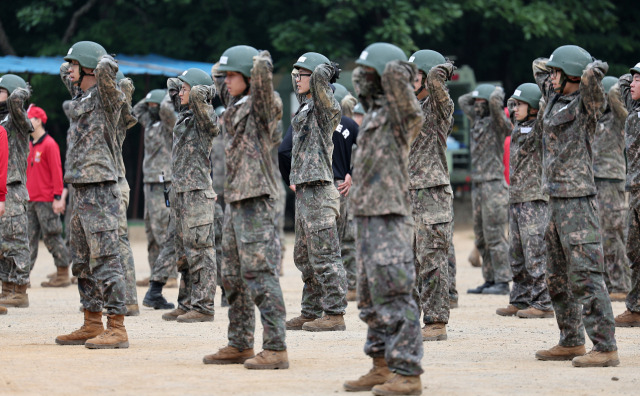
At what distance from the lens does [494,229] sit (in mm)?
13703

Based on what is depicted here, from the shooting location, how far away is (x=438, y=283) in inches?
370

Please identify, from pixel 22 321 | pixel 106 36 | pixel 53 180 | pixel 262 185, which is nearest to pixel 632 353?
pixel 262 185

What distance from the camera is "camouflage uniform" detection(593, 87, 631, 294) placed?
12.7 metres

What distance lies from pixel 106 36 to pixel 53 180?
10352 millimetres

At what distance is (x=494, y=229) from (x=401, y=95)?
7.03m

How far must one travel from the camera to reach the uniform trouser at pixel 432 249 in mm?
9406

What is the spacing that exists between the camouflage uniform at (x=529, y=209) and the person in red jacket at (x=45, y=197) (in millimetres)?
6329

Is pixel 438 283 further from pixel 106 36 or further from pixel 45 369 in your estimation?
pixel 106 36

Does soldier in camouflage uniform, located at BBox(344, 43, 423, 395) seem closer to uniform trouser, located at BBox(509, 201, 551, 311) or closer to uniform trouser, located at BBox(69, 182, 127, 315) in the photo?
uniform trouser, located at BBox(69, 182, 127, 315)

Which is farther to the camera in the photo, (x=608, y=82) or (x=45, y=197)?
(x=45, y=197)

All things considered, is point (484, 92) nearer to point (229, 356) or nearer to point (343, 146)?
point (343, 146)

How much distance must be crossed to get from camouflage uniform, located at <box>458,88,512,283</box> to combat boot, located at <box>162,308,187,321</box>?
454 centimetres

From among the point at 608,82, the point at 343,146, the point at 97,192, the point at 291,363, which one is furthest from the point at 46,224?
the point at 608,82

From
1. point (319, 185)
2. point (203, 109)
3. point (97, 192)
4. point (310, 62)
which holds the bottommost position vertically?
point (97, 192)
